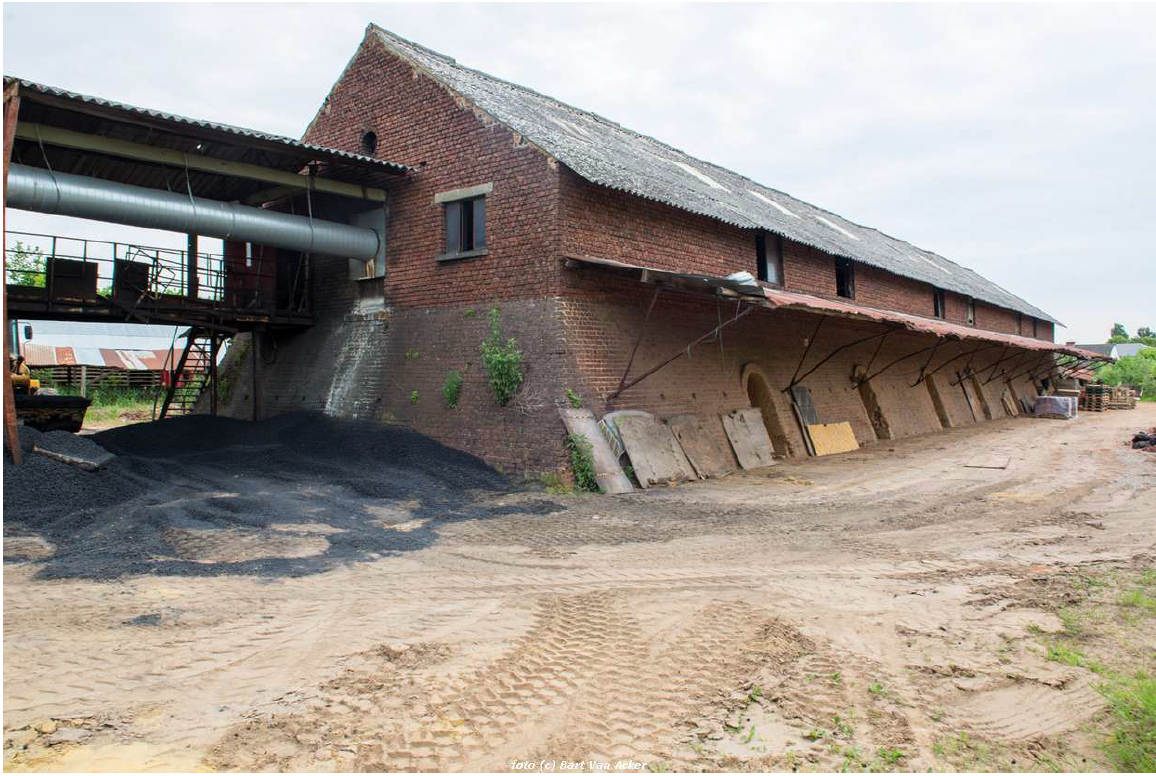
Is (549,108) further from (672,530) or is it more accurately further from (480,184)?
(672,530)

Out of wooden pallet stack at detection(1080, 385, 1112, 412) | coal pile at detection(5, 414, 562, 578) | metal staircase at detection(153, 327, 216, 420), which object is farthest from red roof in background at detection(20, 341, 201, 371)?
wooden pallet stack at detection(1080, 385, 1112, 412)

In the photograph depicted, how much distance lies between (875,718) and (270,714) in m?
3.09

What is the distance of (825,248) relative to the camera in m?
17.0

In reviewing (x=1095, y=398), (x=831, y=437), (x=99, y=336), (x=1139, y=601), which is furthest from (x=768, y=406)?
(x=99, y=336)

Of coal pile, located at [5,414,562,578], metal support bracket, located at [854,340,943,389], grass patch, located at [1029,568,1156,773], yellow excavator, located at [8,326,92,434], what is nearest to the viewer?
grass patch, located at [1029,568,1156,773]

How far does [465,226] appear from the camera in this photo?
12.6 metres

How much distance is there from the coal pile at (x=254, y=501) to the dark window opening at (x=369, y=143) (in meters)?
5.38

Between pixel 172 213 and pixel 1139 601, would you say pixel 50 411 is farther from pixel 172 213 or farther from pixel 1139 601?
pixel 1139 601

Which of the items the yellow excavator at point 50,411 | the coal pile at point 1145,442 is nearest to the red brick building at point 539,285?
the yellow excavator at point 50,411

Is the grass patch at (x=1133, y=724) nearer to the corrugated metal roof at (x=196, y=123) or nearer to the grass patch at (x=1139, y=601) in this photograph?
the grass patch at (x=1139, y=601)

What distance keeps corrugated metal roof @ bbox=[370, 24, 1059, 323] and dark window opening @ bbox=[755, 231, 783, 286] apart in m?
0.35

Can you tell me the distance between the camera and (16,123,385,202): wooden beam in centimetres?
994

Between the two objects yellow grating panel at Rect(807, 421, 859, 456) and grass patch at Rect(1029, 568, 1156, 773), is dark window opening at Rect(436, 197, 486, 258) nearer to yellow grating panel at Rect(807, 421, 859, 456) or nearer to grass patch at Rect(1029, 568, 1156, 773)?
yellow grating panel at Rect(807, 421, 859, 456)

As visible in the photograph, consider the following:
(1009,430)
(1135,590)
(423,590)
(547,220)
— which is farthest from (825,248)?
(423,590)
